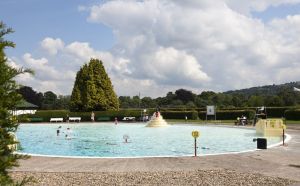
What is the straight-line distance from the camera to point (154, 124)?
42.4m

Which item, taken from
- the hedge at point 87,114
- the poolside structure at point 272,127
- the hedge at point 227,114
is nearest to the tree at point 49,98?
the hedge at point 87,114

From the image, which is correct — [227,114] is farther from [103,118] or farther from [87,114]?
[87,114]

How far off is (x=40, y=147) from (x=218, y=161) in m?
13.0

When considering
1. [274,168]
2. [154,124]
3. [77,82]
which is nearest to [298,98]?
[77,82]

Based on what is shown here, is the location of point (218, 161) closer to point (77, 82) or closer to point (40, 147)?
point (40, 147)

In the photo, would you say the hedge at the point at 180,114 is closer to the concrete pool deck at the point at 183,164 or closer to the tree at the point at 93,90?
the tree at the point at 93,90

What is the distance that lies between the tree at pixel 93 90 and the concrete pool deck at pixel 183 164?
48.8 m

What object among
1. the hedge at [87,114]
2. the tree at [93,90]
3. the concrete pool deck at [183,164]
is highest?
the tree at [93,90]

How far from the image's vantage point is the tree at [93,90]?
6444cm

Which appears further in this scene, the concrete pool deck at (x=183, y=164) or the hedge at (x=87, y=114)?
the hedge at (x=87, y=114)

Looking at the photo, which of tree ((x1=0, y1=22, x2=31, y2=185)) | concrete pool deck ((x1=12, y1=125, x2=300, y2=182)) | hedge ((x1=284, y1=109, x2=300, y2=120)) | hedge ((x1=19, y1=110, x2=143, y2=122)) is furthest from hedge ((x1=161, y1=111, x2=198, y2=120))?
tree ((x1=0, y1=22, x2=31, y2=185))

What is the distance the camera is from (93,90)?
65.0 meters

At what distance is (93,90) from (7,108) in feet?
196

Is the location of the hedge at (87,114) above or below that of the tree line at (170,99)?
below
